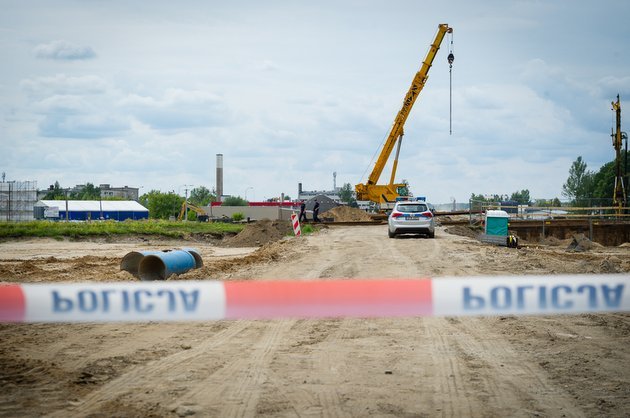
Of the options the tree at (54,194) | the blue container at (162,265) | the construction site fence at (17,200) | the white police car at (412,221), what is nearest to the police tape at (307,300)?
the blue container at (162,265)

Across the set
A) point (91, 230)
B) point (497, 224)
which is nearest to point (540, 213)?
point (497, 224)

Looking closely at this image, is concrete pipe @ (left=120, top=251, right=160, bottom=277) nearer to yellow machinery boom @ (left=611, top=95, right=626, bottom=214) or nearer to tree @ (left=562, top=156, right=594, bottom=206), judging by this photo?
yellow machinery boom @ (left=611, top=95, right=626, bottom=214)

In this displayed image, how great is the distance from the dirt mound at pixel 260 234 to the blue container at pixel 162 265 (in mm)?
22560

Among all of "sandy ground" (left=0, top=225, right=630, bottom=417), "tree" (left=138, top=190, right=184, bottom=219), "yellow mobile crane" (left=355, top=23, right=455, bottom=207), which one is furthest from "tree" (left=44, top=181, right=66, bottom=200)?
"sandy ground" (left=0, top=225, right=630, bottom=417)

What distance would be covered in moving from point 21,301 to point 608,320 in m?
8.55

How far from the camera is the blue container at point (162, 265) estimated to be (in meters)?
17.6

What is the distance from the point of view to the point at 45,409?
614 centimetres

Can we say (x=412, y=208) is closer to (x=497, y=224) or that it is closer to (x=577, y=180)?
(x=497, y=224)

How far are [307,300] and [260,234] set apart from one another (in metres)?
39.2

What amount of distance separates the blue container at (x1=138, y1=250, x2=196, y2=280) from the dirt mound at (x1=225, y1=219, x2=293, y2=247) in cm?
2256

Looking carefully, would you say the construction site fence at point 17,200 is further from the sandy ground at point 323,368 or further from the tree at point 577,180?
the tree at point 577,180

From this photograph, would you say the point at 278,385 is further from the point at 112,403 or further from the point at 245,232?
the point at 245,232

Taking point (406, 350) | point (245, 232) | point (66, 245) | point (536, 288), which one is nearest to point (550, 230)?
point (245, 232)

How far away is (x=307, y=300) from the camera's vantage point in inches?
209
